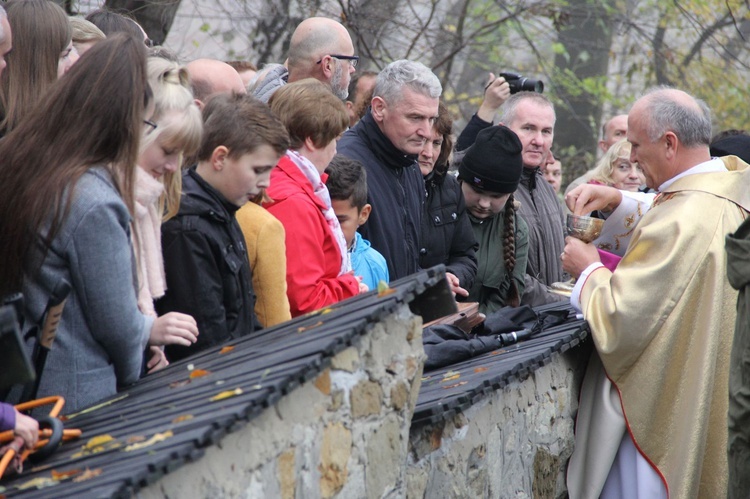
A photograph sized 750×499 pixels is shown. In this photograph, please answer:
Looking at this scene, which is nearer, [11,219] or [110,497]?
[110,497]

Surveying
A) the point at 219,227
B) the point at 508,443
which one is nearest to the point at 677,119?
the point at 508,443

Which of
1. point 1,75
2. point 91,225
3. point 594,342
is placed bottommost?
point 594,342

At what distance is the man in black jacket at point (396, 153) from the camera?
518 cm

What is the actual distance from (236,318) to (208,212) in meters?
0.38

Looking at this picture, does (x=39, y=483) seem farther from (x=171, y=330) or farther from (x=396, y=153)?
(x=396, y=153)

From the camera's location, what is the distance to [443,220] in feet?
18.6

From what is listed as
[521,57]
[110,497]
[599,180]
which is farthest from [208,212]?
[521,57]

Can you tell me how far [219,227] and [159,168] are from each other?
1.11 feet

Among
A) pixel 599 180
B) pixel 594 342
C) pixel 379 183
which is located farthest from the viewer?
pixel 599 180

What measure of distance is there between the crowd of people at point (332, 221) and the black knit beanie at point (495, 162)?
0.01m

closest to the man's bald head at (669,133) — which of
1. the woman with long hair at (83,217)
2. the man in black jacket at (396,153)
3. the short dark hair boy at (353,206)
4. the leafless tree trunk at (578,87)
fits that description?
the man in black jacket at (396,153)

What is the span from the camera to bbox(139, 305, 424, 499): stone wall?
8.00ft

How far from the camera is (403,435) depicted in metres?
3.25

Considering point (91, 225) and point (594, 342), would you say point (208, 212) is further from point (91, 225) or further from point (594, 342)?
point (594, 342)
